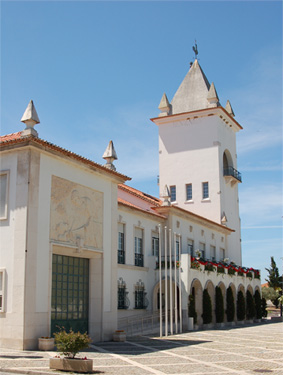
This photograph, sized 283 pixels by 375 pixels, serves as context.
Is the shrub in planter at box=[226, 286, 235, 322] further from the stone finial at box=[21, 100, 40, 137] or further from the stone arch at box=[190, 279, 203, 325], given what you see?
the stone finial at box=[21, 100, 40, 137]

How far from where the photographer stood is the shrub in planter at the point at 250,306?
44.2 metres

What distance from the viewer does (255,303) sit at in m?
46.1

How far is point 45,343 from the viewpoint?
18406 mm

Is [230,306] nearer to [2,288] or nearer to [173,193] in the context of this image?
[173,193]

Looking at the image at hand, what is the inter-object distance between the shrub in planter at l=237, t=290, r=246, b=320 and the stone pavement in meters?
17.3

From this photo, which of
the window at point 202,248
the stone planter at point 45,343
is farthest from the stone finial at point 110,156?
the window at point 202,248

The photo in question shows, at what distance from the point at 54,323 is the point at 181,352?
5.44m

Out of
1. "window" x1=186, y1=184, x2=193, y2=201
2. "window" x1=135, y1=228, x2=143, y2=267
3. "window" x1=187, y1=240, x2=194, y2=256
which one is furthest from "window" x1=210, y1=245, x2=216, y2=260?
"window" x1=135, y1=228, x2=143, y2=267

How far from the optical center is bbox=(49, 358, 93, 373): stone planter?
565 inches

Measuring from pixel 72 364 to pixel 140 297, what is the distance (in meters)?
18.2

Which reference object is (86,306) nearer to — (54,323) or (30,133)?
(54,323)

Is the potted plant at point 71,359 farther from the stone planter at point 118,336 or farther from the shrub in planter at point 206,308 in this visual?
the shrub in planter at point 206,308

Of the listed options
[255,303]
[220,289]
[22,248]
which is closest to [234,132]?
[255,303]

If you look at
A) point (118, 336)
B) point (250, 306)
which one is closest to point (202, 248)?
point (250, 306)
